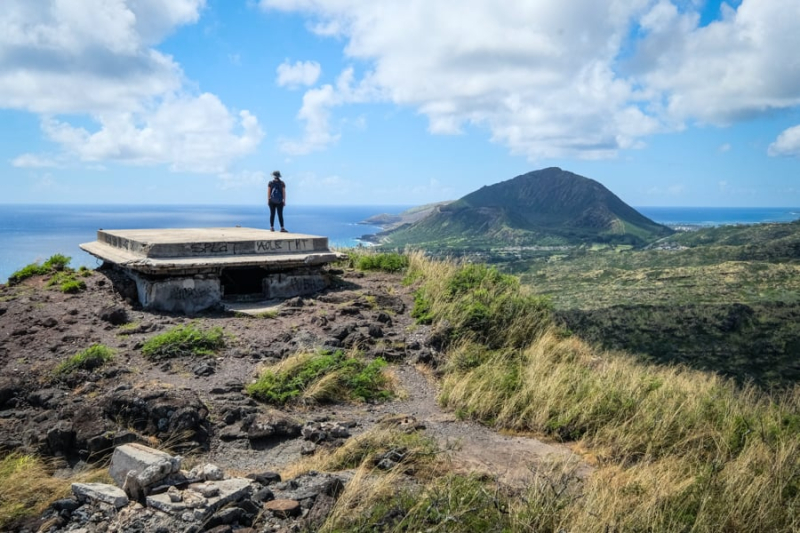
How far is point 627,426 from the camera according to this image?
241 inches

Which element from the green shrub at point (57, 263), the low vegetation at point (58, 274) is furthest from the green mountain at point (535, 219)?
the low vegetation at point (58, 274)

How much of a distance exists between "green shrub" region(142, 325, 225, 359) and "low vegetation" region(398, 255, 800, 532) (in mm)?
3202

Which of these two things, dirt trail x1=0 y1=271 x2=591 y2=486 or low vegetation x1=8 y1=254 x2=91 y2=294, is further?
low vegetation x1=8 y1=254 x2=91 y2=294

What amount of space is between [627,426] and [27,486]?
5424 millimetres

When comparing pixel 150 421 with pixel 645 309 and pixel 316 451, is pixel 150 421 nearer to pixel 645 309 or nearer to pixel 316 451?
pixel 316 451

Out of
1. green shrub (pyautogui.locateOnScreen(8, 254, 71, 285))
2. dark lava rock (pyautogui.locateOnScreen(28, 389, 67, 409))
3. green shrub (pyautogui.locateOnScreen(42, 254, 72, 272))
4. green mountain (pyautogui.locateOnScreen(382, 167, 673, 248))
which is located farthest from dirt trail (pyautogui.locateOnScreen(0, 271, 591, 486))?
green mountain (pyautogui.locateOnScreen(382, 167, 673, 248))

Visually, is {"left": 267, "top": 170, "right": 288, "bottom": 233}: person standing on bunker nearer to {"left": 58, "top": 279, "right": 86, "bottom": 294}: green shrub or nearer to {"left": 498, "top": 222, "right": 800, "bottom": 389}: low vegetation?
{"left": 58, "top": 279, "right": 86, "bottom": 294}: green shrub

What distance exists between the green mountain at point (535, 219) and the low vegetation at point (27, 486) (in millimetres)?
58253

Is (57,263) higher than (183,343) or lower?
higher

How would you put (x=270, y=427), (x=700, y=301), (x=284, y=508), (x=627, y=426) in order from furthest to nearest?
(x=700, y=301) → (x=627, y=426) → (x=270, y=427) → (x=284, y=508)

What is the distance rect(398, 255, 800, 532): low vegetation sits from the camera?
405 cm

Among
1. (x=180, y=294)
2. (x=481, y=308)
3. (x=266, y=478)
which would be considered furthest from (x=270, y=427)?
(x=180, y=294)

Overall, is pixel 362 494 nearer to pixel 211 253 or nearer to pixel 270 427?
pixel 270 427

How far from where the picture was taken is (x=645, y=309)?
28078 millimetres
